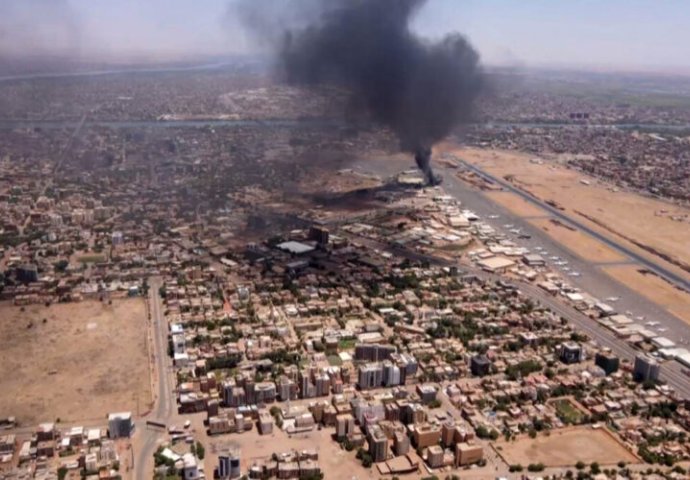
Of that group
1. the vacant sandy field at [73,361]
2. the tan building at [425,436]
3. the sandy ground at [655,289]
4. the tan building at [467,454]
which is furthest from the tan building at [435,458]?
the sandy ground at [655,289]

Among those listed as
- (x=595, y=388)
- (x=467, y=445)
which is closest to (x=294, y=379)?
(x=467, y=445)

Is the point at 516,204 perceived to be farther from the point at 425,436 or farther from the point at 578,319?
the point at 425,436

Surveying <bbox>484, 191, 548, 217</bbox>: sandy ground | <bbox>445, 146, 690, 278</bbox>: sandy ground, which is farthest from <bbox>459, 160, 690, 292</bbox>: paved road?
<bbox>445, 146, 690, 278</bbox>: sandy ground

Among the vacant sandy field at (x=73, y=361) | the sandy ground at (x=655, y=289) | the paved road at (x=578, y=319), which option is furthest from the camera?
the sandy ground at (x=655, y=289)

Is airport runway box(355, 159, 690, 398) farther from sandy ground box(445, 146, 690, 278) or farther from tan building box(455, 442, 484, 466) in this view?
tan building box(455, 442, 484, 466)

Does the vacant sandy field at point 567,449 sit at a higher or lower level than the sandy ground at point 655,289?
higher

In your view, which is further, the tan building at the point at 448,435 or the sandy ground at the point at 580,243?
the sandy ground at the point at 580,243

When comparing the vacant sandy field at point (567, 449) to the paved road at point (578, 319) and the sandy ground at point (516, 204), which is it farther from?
the sandy ground at point (516, 204)
